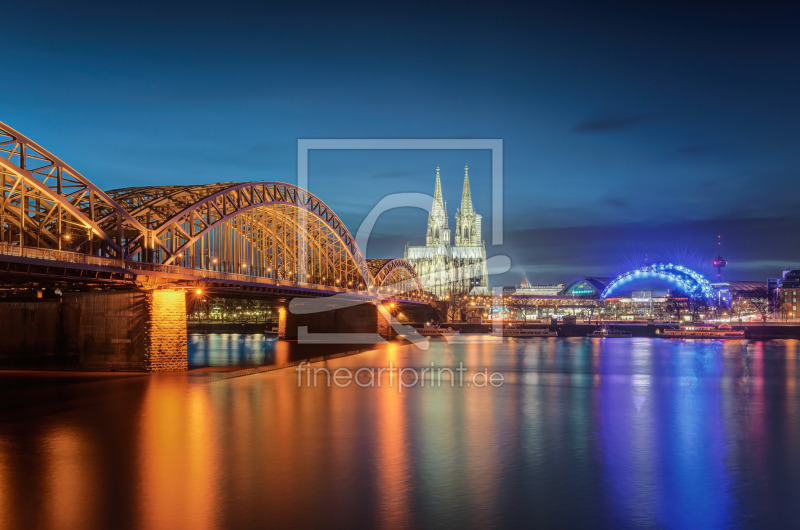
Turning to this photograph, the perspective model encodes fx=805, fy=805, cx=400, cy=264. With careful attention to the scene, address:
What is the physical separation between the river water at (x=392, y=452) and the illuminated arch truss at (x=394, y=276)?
3494 inches

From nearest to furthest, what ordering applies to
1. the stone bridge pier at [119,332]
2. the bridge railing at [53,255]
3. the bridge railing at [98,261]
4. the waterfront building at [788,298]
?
the bridge railing at [53,255] < the bridge railing at [98,261] < the stone bridge pier at [119,332] < the waterfront building at [788,298]

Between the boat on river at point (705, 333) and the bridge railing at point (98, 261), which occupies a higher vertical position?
the bridge railing at point (98, 261)

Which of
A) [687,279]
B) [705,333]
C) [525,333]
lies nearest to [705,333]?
[705,333]

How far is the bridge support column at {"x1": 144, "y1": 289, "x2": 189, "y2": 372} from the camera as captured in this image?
159ft

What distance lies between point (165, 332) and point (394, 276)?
115m

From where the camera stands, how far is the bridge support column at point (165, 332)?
48.4 m

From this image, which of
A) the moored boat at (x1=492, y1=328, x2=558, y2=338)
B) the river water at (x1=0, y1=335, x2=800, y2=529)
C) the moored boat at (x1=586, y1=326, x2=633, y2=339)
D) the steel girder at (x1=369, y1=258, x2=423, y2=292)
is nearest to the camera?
the river water at (x1=0, y1=335, x2=800, y2=529)

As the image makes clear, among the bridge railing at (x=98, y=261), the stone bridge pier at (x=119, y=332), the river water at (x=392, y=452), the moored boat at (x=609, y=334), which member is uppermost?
the bridge railing at (x=98, y=261)

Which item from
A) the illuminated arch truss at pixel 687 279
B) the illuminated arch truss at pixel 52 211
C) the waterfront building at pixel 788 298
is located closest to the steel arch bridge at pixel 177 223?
the illuminated arch truss at pixel 52 211

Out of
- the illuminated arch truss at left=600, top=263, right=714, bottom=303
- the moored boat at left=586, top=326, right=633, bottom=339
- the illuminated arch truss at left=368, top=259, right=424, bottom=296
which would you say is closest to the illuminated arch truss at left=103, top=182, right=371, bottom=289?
the illuminated arch truss at left=368, top=259, right=424, bottom=296

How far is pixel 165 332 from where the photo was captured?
1943 inches

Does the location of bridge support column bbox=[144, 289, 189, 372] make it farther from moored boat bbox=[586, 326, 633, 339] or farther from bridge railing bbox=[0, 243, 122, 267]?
moored boat bbox=[586, 326, 633, 339]

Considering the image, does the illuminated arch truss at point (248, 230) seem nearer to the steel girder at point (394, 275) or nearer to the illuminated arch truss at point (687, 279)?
the steel girder at point (394, 275)

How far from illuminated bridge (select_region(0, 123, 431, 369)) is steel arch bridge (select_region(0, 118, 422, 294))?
11 cm
